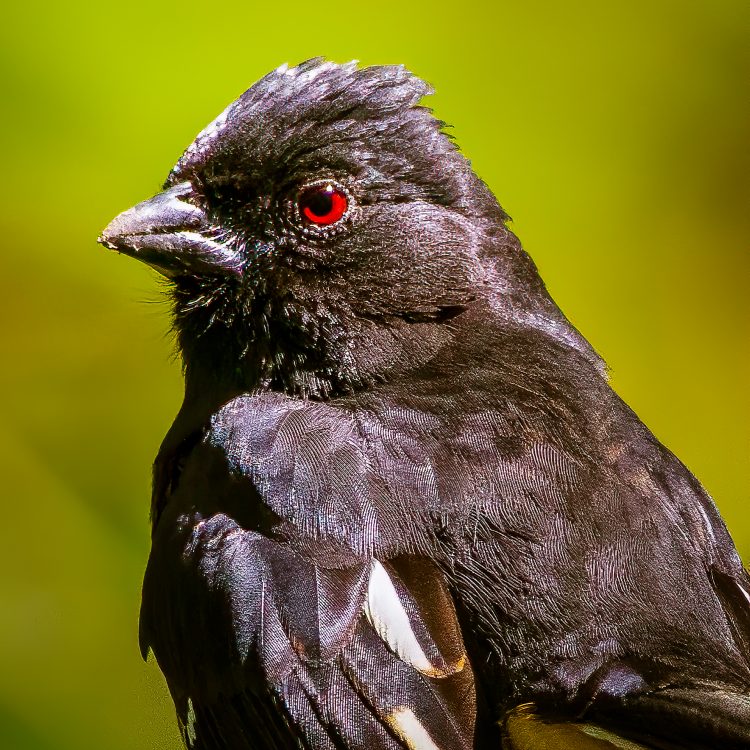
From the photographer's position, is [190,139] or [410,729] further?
[190,139]

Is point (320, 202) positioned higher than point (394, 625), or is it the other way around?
point (320, 202)

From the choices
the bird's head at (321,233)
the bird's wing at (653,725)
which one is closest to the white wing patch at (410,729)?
the bird's wing at (653,725)

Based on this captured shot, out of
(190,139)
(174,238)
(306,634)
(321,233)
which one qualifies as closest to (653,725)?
(306,634)

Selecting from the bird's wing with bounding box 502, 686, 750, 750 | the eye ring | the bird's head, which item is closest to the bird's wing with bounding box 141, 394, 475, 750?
the bird's wing with bounding box 502, 686, 750, 750

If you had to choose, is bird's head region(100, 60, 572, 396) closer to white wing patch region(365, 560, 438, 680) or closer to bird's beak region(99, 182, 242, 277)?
bird's beak region(99, 182, 242, 277)

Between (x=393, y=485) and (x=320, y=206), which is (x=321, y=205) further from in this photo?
(x=393, y=485)

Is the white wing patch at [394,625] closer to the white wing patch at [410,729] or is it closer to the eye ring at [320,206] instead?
the white wing patch at [410,729]

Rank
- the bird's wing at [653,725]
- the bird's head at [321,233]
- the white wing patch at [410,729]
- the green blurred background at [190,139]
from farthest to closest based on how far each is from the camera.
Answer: the green blurred background at [190,139]
the bird's head at [321,233]
the white wing patch at [410,729]
the bird's wing at [653,725]

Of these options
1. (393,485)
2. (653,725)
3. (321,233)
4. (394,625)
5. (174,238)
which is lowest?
(653,725)
